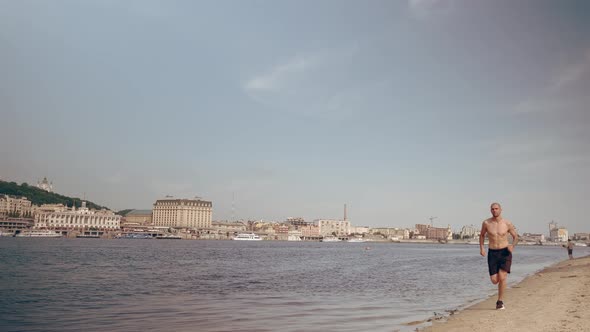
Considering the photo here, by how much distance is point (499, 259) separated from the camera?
1448cm

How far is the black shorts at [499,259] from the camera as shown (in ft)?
47.1

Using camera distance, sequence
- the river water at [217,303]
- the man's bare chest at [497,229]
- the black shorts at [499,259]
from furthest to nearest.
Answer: the river water at [217,303] < the black shorts at [499,259] < the man's bare chest at [497,229]

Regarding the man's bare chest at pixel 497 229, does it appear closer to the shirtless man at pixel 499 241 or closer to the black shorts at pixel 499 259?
the shirtless man at pixel 499 241

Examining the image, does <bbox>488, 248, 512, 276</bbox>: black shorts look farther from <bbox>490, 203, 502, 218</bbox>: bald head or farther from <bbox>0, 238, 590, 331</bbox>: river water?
<bbox>0, 238, 590, 331</bbox>: river water

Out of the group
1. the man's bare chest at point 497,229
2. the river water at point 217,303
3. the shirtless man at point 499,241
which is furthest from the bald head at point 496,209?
the river water at point 217,303

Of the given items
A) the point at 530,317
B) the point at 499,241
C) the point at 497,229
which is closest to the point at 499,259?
the point at 499,241

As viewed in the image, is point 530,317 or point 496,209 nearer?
point 496,209

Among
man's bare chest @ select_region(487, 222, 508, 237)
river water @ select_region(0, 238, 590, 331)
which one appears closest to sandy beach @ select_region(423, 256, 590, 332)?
river water @ select_region(0, 238, 590, 331)

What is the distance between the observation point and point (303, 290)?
94.7ft

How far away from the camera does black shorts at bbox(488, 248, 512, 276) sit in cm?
1437

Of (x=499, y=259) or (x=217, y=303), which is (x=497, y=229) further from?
(x=217, y=303)

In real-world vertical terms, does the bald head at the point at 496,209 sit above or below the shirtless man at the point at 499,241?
above

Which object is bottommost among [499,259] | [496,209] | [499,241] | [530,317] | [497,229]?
[530,317]

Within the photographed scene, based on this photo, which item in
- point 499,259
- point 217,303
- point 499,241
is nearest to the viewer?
point 499,241
